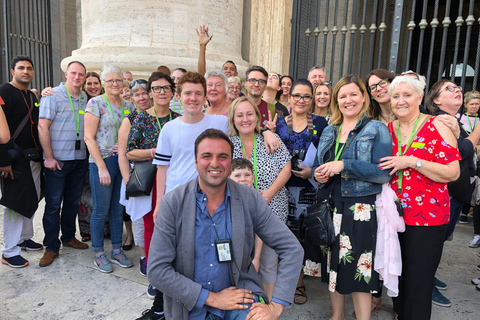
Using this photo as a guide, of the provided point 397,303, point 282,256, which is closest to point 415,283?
point 397,303

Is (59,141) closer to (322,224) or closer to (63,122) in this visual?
(63,122)

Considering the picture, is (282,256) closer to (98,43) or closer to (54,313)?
(54,313)

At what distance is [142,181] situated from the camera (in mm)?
A: 3129

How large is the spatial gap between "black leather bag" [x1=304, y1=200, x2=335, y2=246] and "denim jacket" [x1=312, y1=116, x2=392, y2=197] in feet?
0.58

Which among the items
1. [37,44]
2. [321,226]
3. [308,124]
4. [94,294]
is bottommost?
[94,294]

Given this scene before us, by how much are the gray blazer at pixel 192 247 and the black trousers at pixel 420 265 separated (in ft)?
3.42

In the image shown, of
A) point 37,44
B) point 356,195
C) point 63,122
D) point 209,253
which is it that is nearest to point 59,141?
point 63,122

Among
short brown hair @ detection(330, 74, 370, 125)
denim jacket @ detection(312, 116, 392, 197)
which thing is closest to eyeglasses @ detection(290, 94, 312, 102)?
short brown hair @ detection(330, 74, 370, 125)

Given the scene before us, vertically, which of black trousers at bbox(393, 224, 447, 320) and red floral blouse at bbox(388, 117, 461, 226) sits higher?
red floral blouse at bbox(388, 117, 461, 226)

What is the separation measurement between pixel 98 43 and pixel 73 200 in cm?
274

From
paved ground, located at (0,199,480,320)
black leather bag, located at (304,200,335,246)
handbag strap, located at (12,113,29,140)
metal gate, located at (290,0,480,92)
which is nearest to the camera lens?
black leather bag, located at (304,200,335,246)

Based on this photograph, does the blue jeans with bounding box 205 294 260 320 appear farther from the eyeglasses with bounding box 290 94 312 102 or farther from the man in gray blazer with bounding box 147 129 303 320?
the eyeglasses with bounding box 290 94 312 102

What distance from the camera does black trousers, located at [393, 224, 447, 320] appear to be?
245cm

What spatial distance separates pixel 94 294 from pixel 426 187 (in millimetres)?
2852
